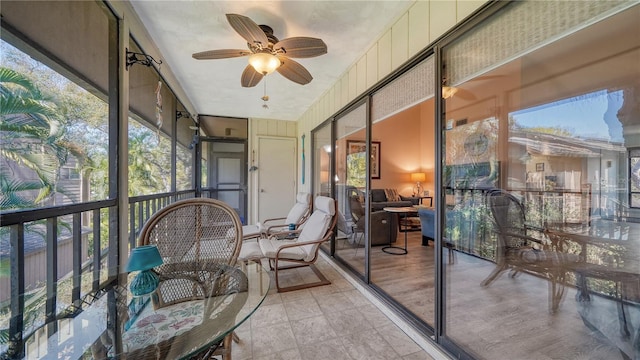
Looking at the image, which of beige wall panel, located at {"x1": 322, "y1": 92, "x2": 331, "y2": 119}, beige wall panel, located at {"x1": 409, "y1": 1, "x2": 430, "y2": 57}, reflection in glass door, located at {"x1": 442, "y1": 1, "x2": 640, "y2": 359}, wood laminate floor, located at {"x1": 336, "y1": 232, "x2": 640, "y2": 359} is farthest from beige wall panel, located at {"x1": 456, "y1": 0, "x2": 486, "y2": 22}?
beige wall panel, located at {"x1": 322, "y1": 92, "x2": 331, "y2": 119}

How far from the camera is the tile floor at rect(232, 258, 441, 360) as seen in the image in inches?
64.1

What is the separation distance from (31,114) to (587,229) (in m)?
2.96

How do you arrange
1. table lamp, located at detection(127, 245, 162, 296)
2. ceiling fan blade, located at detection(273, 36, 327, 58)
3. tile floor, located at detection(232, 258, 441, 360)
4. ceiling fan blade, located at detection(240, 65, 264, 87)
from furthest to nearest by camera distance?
ceiling fan blade, located at detection(240, 65, 264, 87) < ceiling fan blade, located at detection(273, 36, 327, 58) < tile floor, located at detection(232, 258, 441, 360) < table lamp, located at detection(127, 245, 162, 296)

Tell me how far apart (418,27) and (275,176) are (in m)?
4.32

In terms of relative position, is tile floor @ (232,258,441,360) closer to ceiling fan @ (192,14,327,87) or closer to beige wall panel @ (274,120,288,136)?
ceiling fan @ (192,14,327,87)

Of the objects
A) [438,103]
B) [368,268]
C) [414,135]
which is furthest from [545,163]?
[414,135]

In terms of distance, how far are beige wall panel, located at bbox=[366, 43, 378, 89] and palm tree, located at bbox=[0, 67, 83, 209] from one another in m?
2.45

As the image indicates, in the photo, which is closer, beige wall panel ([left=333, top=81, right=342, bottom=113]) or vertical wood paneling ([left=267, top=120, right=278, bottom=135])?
beige wall panel ([left=333, top=81, right=342, bottom=113])

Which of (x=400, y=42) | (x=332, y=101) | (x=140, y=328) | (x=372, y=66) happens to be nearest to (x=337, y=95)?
(x=332, y=101)

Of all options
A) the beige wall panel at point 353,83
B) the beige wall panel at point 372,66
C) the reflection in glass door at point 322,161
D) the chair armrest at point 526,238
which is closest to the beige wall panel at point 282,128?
the reflection in glass door at point 322,161

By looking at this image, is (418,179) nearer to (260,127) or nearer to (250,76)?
(260,127)

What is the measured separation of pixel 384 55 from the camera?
7.34ft

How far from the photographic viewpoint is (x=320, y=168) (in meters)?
4.24

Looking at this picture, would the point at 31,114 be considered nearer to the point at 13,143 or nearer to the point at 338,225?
the point at 13,143
